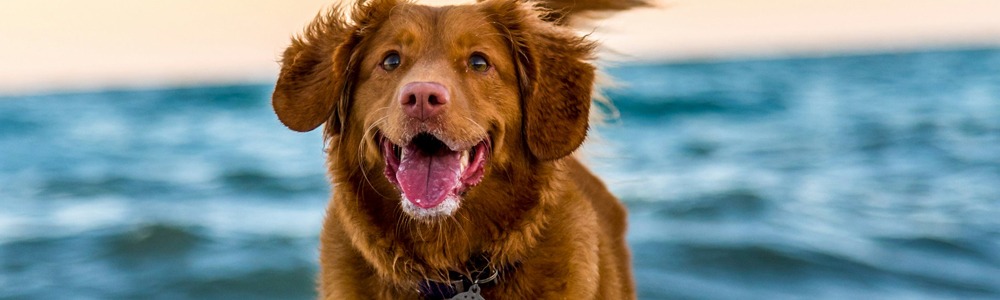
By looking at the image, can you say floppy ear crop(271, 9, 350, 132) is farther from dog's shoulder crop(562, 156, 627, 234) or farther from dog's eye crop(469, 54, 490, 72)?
A: dog's shoulder crop(562, 156, 627, 234)

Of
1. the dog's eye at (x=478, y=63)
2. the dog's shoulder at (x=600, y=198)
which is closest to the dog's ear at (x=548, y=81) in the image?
the dog's eye at (x=478, y=63)

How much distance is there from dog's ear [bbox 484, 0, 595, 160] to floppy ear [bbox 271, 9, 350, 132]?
0.56m

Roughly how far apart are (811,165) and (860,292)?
4.42m

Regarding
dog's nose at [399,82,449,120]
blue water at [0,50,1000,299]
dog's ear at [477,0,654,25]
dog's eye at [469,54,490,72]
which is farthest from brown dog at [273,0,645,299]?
blue water at [0,50,1000,299]

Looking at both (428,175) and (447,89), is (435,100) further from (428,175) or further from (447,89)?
(428,175)

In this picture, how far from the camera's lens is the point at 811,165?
1095cm

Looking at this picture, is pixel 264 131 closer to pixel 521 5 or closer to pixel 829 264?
pixel 829 264

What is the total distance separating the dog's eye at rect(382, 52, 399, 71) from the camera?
3.61m

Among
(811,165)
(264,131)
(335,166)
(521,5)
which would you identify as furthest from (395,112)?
(264,131)

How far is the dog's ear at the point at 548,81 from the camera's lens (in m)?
3.71

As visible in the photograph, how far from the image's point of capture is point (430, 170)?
347cm

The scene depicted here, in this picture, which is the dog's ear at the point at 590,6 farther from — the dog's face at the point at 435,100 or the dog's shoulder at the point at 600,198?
the dog's face at the point at 435,100

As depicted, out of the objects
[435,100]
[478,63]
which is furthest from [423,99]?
[478,63]

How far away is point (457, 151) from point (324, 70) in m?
0.61
